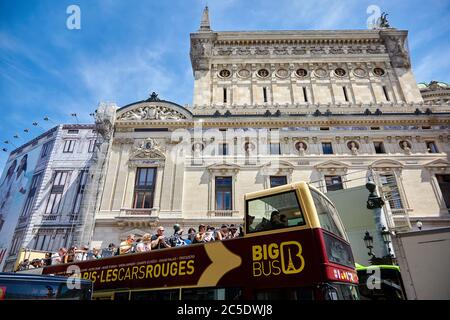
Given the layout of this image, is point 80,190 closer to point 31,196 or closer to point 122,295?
point 31,196

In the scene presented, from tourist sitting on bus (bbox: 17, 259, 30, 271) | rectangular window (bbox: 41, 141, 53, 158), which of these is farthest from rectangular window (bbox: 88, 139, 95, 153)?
tourist sitting on bus (bbox: 17, 259, 30, 271)

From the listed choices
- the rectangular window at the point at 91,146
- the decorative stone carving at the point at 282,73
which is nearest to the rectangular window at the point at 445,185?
the decorative stone carving at the point at 282,73

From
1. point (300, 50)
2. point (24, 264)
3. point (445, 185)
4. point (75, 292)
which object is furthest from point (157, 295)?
point (300, 50)

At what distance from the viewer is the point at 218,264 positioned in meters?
6.71

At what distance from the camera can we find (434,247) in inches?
440

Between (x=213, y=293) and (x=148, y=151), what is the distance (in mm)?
17775

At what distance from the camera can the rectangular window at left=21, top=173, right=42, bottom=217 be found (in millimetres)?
27836

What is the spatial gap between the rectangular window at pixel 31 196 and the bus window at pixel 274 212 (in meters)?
29.3

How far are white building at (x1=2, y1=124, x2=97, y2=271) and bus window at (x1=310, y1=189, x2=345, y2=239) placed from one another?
21.1m

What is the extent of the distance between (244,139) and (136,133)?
9532mm

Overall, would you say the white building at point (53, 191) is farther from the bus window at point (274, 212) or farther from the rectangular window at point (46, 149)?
the bus window at point (274, 212)

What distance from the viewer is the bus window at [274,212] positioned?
6.30m
